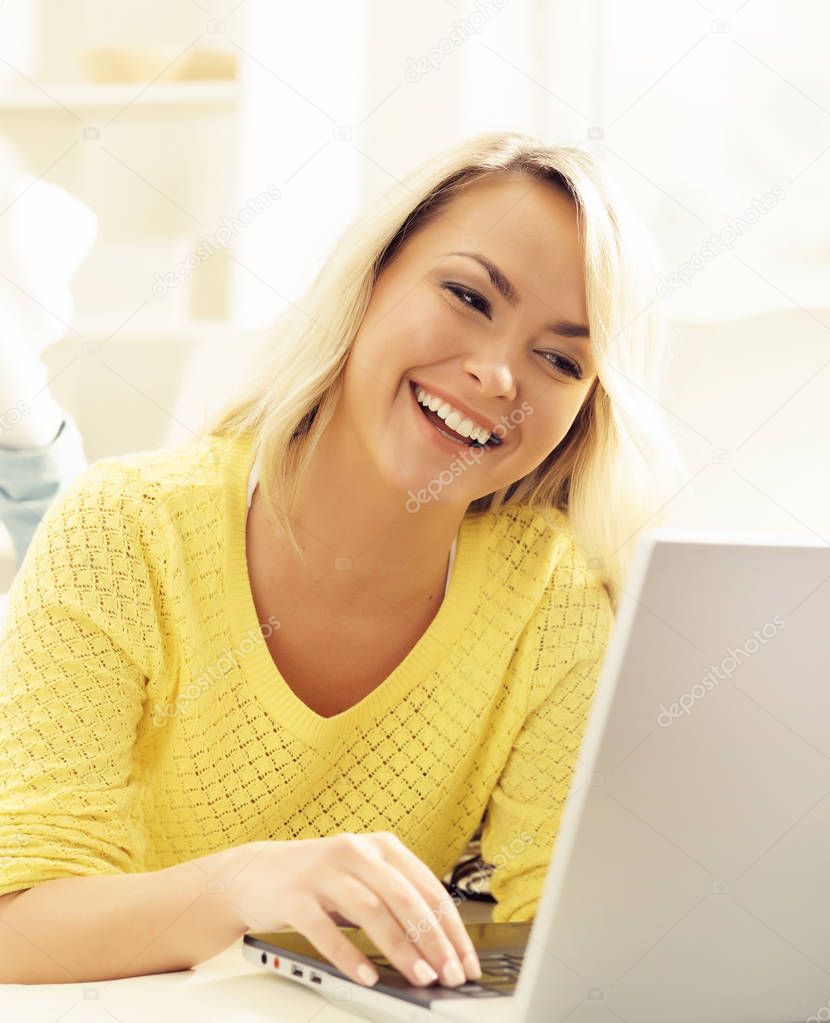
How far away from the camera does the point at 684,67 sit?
7.03ft

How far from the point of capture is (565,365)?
1.11m

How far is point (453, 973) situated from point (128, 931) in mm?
273

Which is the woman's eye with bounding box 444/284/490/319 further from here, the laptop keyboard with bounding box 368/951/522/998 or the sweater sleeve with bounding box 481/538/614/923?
the laptop keyboard with bounding box 368/951/522/998

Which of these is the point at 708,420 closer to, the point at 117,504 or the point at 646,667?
the point at 117,504

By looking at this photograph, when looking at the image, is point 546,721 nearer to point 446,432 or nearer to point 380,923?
point 446,432

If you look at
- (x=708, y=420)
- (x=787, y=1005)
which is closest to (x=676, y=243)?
(x=708, y=420)

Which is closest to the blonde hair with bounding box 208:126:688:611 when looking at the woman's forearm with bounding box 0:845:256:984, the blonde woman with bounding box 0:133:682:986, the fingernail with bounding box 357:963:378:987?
the blonde woman with bounding box 0:133:682:986

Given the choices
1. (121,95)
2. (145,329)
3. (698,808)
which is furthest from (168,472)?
(121,95)

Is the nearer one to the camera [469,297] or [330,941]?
[330,941]

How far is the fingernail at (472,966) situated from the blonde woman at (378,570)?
0.27 m

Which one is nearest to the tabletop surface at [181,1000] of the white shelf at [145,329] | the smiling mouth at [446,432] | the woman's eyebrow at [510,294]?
the smiling mouth at [446,432]

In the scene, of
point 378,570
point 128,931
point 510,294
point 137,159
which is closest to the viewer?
point 128,931

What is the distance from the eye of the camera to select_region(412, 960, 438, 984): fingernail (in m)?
0.70

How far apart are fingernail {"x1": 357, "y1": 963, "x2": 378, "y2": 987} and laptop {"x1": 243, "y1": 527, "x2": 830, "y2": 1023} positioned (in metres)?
0.06
